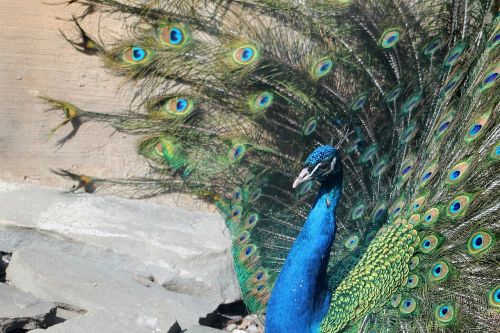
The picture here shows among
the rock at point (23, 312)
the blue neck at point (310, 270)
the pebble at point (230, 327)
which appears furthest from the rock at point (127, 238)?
the blue neck at point (310, 270)

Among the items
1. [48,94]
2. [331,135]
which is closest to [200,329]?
[331,135]

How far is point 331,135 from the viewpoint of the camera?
10.8ft

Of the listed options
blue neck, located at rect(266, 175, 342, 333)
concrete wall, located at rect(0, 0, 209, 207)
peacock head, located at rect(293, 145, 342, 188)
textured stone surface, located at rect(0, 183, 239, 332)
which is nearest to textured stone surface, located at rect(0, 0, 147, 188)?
concrete wall, located at rect(0, 0, 209, 207)

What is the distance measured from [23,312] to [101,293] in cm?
33

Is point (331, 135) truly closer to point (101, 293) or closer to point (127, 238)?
point (127, 238)

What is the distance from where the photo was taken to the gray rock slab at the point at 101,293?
9.22 ft

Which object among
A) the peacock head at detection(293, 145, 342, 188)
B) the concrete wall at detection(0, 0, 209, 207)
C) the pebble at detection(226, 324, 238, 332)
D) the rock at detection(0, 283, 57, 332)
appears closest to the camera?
the peacock head at detection(293, 145, 342, 188)

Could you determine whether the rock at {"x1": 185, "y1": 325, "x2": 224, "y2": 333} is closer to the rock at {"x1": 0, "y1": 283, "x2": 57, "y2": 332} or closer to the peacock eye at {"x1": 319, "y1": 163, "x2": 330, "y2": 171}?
the rock at {"x1": 0, "y1": 283, "x2": 57, "y2": 332}

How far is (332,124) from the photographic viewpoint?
3260 millimetres

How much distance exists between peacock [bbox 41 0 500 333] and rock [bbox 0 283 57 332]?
84cm

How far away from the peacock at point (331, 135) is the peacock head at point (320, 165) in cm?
11

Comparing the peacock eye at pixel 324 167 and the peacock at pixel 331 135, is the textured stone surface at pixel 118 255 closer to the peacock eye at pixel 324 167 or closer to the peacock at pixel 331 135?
the peacock at pixel 331 135

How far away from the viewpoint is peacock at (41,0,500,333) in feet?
8.76

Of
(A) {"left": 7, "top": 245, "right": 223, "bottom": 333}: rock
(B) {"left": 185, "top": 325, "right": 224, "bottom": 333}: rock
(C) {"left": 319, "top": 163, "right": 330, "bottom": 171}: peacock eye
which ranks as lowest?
(B) {"left": 185, "top": 325, "right": 224, "bottom": 333}: rock
